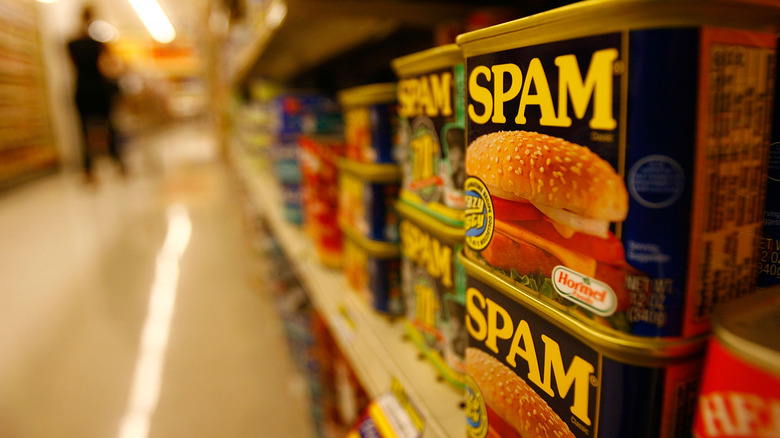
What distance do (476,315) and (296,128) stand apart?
138 centimetres

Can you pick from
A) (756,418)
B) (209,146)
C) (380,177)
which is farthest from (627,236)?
(209,146)

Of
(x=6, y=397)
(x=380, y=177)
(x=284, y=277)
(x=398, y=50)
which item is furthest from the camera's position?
(x=284, y=277)

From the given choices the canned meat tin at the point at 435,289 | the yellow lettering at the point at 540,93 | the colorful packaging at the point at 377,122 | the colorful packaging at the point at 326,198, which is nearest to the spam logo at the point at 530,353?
the canned meat tin at the point at 435,289

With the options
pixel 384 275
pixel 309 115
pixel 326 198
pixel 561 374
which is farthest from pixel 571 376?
pixel 309 115

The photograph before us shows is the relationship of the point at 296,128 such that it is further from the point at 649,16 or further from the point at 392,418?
the point at 649,16

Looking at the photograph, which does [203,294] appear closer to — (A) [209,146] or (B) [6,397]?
(B) [6,397]

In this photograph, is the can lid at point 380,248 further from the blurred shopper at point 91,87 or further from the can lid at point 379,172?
the blurred shopper at point 91,87

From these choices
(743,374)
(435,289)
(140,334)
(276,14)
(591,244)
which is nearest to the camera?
(743,374)

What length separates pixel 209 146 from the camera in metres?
10.9

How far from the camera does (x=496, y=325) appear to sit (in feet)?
1.84

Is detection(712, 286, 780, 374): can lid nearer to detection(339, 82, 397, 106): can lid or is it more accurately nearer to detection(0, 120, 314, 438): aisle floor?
detection(339, 82, 397, 106): can lid

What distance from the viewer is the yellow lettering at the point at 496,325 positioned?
54 cm

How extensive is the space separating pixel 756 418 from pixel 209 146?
1152cm

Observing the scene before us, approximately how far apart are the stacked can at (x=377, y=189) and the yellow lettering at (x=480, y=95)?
398 millimetres
